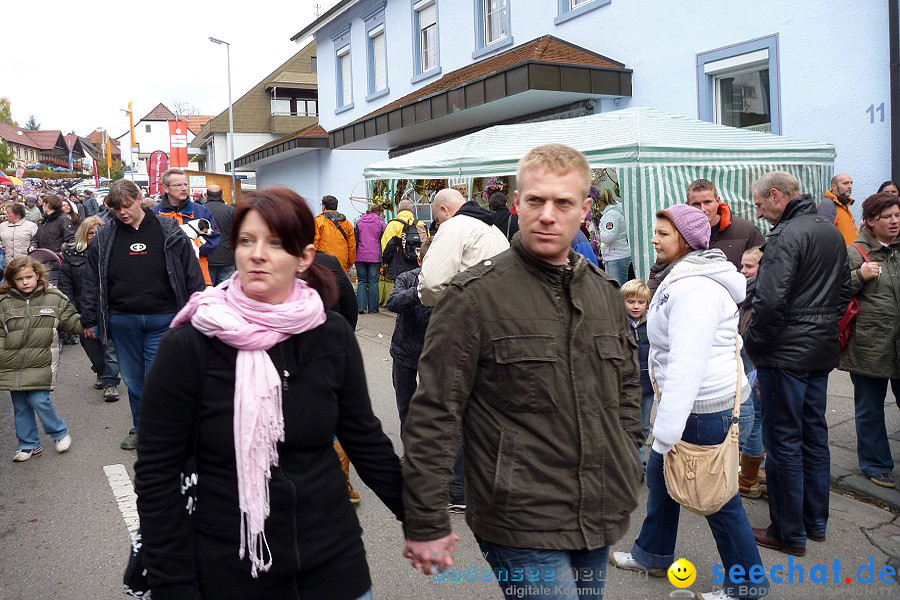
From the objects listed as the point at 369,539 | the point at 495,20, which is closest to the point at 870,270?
the point at 369,539

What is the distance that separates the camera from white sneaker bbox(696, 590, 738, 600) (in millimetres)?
3324

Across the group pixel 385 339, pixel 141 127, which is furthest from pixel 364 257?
pixel 141 127

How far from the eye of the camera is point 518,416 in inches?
82.3

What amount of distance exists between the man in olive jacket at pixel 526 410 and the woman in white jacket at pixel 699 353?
0.91m

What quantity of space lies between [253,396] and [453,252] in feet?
7.61

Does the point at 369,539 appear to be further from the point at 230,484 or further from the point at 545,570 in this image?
the point at 230,484

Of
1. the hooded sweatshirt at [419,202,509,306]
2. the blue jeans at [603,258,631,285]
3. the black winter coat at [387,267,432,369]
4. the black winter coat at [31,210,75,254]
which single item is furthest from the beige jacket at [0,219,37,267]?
the hooded sweatshirt at [419,202,509,306]

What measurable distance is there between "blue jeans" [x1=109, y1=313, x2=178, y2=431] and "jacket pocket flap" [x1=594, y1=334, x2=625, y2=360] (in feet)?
13.5

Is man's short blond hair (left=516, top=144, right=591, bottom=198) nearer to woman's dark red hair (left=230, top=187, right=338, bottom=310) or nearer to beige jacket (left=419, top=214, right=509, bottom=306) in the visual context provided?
woman's dark red hair (left=230, top=187, right=338, bottom=310)

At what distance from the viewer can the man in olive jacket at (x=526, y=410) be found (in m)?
2.06

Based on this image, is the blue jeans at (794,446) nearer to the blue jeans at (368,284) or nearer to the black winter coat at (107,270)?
the black winter coat at (107,270)

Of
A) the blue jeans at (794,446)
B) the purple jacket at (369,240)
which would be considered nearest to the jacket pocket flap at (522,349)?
the blue jeans at (794,446)

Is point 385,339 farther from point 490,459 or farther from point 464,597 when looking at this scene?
point 490,459

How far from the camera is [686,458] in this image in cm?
317
